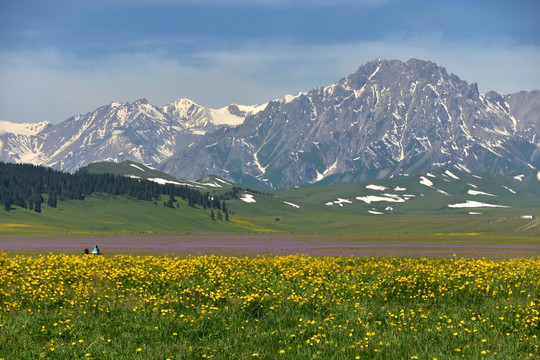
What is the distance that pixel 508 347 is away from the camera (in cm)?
1524

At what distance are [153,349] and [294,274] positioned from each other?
11427 mm

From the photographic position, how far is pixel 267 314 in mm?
19016

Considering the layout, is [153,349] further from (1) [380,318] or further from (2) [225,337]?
(1) [380,318]

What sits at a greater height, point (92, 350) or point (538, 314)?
point (538, 314)

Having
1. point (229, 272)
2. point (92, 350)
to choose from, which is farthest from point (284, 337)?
point (229, 272)

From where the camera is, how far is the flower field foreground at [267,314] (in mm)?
15164

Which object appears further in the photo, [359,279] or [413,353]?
[359,279]

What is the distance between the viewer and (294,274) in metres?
25.9

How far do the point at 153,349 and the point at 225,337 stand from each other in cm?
214

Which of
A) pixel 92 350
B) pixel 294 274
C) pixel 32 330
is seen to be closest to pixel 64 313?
pixel 32 330

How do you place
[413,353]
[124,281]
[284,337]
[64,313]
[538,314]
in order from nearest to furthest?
[413,353] < [284,337] < [538,314] < [64,313] < [124,281]

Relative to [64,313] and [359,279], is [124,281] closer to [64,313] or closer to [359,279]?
[64,313]

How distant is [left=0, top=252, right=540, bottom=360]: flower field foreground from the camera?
15.2 meters

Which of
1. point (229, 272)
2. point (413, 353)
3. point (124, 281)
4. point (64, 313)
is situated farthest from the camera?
point (229, 272)
